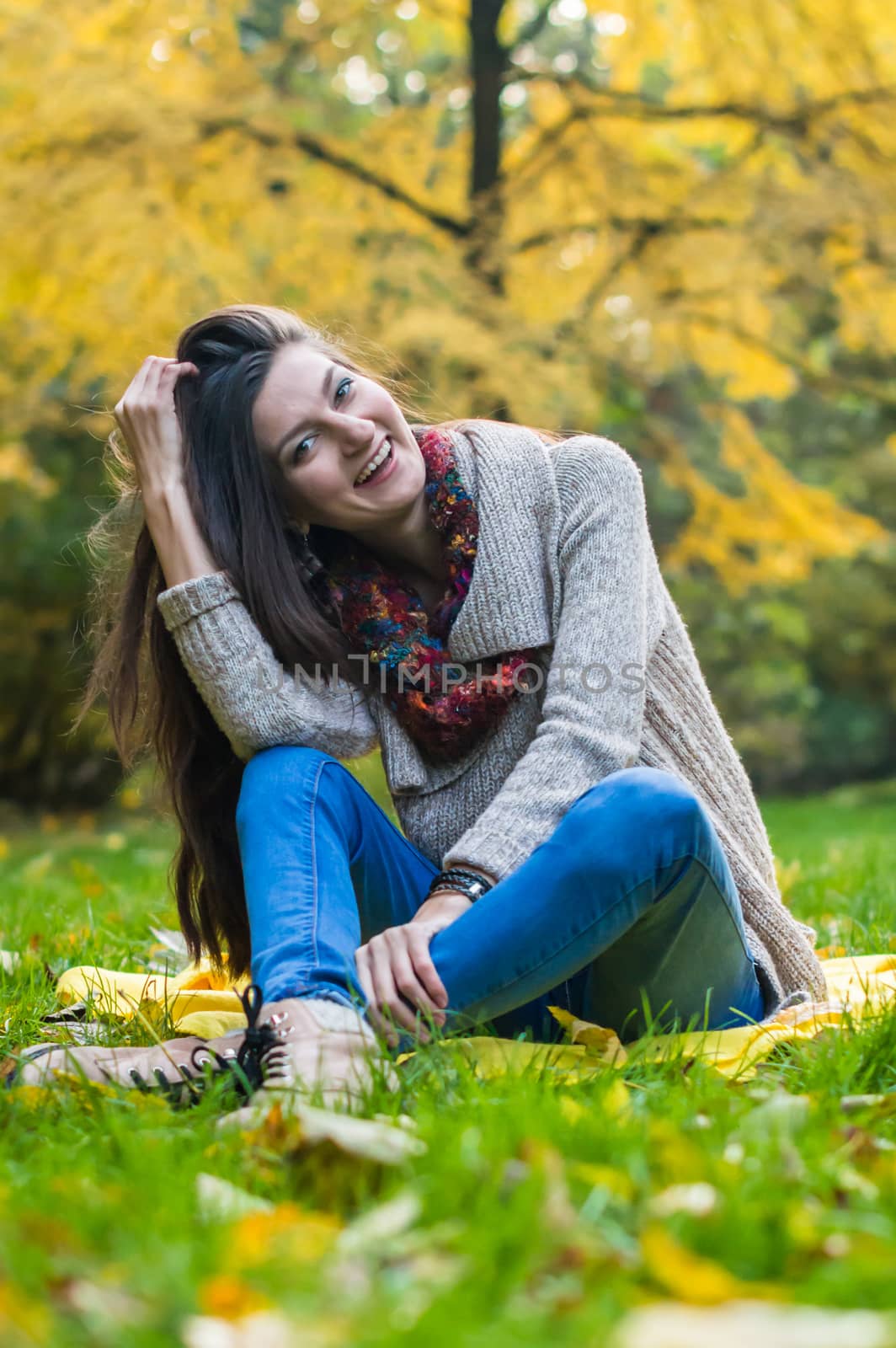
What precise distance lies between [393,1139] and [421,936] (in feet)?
1.66

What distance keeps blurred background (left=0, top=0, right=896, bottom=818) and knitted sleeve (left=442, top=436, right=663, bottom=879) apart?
286cm

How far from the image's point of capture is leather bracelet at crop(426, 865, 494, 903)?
1747 mm

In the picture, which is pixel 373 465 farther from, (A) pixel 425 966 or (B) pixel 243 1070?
(B) pixel 243 1070

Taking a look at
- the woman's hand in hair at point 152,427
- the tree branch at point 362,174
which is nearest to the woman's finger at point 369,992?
the woman's hand in hair at point 152,427

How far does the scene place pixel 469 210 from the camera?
5871 mm

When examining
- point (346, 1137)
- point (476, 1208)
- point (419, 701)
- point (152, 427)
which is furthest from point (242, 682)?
point (476, 1208)

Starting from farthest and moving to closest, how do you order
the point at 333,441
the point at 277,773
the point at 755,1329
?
1. the point at 333,441
2. the point at 277,773
3. the point at 755,1329

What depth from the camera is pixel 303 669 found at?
86.3 inches

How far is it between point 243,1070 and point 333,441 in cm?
105

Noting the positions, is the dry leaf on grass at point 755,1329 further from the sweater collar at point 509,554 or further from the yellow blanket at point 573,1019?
the sweater collar at point 509,554

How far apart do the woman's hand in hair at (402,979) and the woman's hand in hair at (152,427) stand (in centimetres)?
95

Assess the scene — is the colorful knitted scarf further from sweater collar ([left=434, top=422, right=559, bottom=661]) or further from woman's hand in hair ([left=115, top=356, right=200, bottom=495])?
woman's hand in hair ([left=115, top=356, right=200, bottom=495])

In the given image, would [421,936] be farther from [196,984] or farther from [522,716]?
[196,984]

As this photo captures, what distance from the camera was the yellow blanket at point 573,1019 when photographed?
164 centimetres
